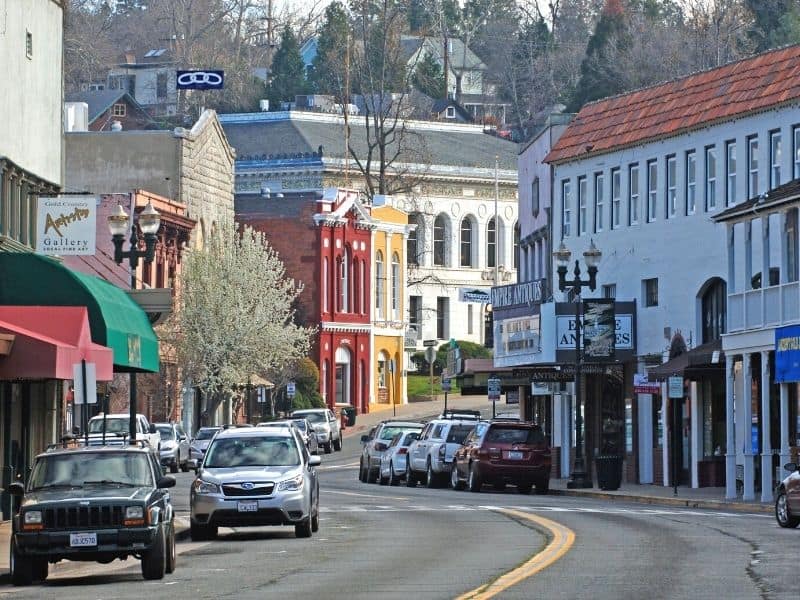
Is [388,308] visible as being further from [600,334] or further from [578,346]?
[578,346]

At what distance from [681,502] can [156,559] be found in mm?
23024

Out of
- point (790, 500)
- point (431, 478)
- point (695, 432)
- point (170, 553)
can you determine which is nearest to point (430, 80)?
point (695, 432)

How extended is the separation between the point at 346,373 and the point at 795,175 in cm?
5513

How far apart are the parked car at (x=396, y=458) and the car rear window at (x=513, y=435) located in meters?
6.56

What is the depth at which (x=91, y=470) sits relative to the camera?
85.6ft

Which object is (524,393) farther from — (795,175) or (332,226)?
(332,226)

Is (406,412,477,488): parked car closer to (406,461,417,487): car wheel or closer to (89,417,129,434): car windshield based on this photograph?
(406,461,417,487): car wheel

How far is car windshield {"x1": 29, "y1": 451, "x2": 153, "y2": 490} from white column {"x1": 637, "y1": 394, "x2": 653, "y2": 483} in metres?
33.6

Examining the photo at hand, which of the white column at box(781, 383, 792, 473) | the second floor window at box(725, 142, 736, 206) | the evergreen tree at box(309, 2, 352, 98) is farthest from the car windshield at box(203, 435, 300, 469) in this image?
the evergreen tree at box(309, 2, 352, 98)

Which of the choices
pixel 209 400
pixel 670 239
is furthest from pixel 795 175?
pixel 209 400

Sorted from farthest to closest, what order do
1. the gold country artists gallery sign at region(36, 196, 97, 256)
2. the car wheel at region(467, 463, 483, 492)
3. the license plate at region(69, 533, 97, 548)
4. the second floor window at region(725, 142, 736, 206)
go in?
1. the second floor window at region(725, 142, 736, 206)
2. the car wheel at region(467, 463, 483, 492)
3. the gold country artists gallery sign at region(36, 196, 97, 256)
4. the license plate at region(69, 533, 97, 548)

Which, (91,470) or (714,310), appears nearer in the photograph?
(91,470)

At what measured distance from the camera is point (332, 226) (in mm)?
103375

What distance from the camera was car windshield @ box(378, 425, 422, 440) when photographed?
2340 inches
